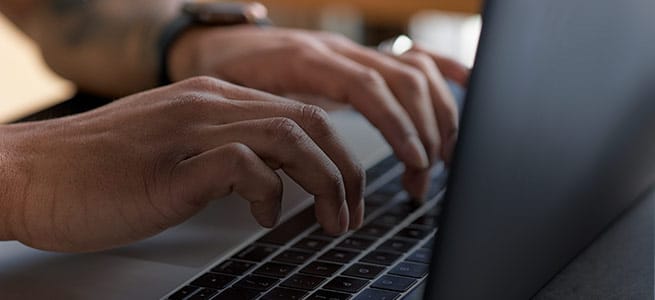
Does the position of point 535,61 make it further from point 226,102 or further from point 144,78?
point 144,78

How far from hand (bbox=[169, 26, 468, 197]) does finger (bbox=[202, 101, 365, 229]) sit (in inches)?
5.8

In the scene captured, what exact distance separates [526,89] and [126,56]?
0.66 metres

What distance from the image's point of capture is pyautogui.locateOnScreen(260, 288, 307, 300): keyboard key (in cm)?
59

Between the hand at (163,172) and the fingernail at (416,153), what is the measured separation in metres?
0.15

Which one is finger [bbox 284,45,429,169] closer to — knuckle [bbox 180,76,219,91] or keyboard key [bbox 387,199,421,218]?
keyboard key [bbox 387,199,421,218]

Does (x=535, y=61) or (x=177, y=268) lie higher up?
(x=535, y=61)

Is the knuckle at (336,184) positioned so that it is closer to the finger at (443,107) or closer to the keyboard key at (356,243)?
the keyboard key at (356,243)

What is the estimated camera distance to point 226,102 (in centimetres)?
64

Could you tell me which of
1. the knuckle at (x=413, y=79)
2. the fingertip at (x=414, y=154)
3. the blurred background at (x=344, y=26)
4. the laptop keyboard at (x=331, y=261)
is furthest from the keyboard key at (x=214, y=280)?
the blurred background at (x=344, y=26)

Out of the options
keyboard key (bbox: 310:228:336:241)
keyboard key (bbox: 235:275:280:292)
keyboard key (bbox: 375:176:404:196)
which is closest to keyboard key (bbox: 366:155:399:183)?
keyboard key (bbox: 375:176:404:196)

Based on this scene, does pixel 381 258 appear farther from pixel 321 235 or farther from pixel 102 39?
pixel 102 39

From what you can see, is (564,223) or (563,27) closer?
(563,27)

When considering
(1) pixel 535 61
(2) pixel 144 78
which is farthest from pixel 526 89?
(2) pixel 144 78

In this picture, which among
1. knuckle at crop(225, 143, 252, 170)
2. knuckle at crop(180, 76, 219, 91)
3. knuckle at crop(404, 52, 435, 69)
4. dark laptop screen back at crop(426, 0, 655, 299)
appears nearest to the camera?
dark laptop screen back at crop(426, 0, 655, 299)
